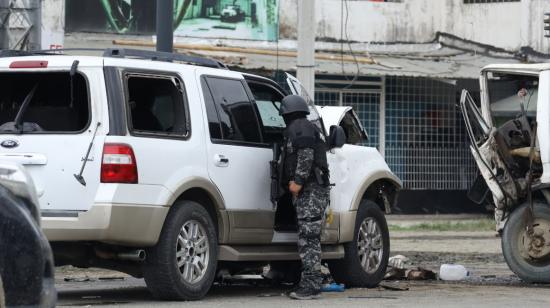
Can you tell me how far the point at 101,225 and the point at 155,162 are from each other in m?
0.73

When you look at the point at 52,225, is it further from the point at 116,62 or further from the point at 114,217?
the point at 116,62

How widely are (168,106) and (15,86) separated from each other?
1.29 metres

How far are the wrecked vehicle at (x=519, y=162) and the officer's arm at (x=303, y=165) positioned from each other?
286 centimetres

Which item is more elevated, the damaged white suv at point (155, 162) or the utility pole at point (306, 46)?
the utility pole at point (306, 46)

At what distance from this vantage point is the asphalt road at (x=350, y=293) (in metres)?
11.0

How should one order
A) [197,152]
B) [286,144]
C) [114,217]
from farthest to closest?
1. [286,144]
2. [197,152]
3. [114,217]

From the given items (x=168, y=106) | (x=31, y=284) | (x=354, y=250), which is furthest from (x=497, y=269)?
(x=31, y=284)

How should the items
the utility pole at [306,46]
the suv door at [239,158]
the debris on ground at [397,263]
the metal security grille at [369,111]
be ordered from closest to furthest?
the suv door at [239,158], the debris on ground at [397,263], the utility pole at [306,46], the metal security grille at [369,111]

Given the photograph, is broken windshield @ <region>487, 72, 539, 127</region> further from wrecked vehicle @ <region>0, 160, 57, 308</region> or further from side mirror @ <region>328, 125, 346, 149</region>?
wrecked vehicle @ <region>0, 160, 57, 308</region>

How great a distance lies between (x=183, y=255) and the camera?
1080cm

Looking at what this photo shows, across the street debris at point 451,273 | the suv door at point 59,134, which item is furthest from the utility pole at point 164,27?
the street debris at point 451,273

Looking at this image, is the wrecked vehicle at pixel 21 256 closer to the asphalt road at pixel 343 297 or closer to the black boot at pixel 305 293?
the asphalt road at pixel 343 297

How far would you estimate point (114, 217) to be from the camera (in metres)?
10.1

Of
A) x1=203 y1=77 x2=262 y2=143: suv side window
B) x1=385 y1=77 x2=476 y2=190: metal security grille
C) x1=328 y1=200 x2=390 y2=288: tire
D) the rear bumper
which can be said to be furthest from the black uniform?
x1=385 y1=77 x2=476 y2=190: metal security grille
